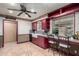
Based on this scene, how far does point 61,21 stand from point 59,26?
21 cm

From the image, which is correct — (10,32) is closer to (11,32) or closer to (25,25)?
(11,32)

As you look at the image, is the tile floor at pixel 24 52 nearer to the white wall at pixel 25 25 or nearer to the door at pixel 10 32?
the white wall at pixel 25 25

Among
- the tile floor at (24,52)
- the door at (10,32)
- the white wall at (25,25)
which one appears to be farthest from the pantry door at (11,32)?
the tile floor at (24,52)

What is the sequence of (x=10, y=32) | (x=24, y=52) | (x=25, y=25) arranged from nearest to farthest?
(x=24, y=52)
(x=25, y=25)
(x=10, y=32)

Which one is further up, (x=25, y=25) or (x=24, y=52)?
(x=25, y=25)

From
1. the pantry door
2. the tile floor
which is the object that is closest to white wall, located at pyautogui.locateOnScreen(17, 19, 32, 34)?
the tile floor

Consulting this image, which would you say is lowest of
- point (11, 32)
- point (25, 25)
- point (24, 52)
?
point (24, 52)

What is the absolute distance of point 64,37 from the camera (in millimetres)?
2494

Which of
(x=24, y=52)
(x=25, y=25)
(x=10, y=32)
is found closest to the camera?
(x=24, y=52)

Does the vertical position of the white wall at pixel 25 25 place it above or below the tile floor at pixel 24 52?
above

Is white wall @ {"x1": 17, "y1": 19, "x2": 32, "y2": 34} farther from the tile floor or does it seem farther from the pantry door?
the pantry door

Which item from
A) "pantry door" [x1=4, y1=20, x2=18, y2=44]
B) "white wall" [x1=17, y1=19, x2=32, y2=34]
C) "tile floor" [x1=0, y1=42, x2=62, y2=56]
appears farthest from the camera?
"pantry door" [x1=4, y1=20, x2=18, y2=44]

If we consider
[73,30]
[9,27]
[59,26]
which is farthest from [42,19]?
[9,27]

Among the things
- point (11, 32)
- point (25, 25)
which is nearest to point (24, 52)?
point (25, 25)
